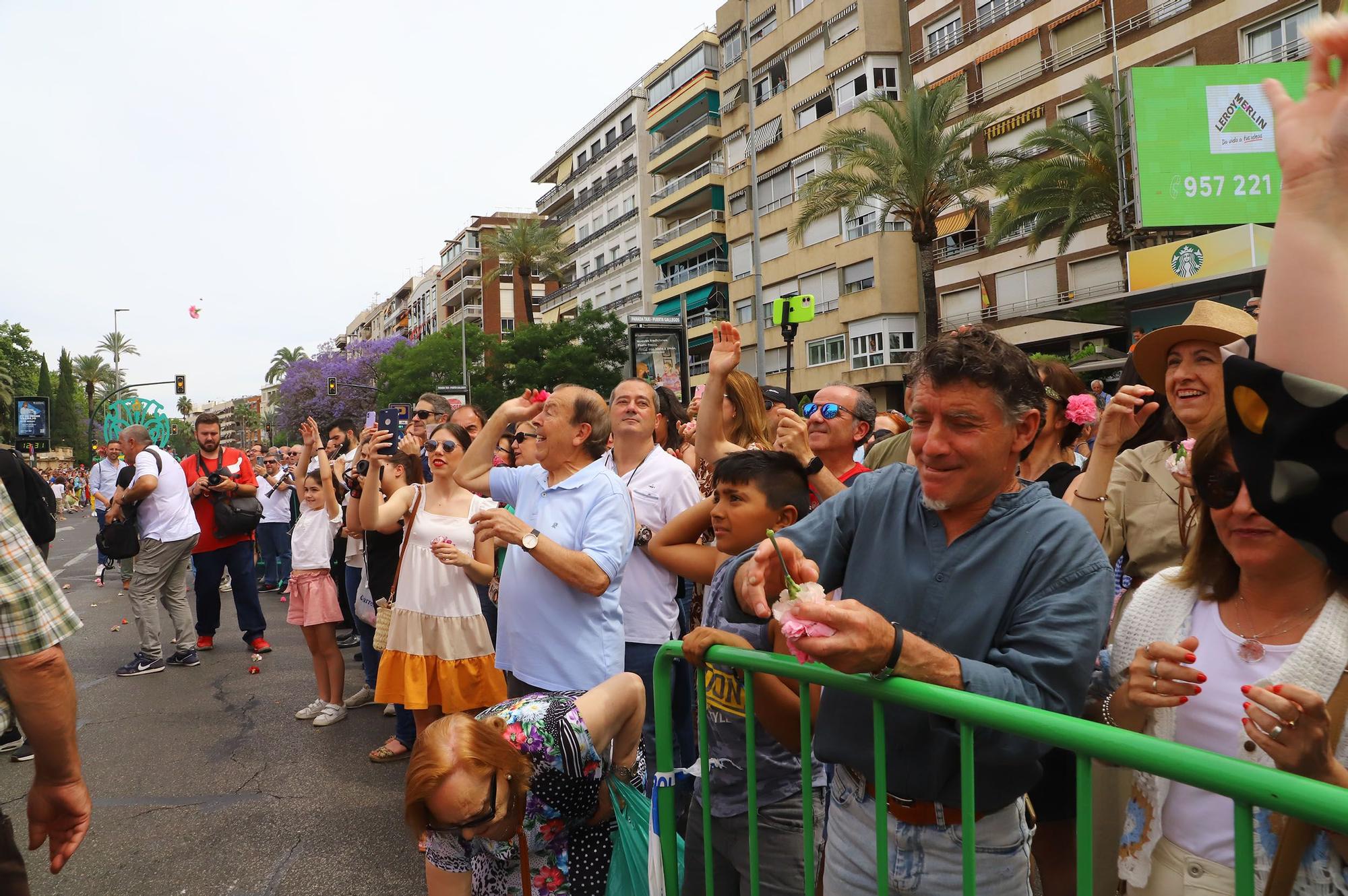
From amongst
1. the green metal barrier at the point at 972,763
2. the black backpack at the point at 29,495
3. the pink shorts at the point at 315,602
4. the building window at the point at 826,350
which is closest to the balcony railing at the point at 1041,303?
the building window at the point at 826,350

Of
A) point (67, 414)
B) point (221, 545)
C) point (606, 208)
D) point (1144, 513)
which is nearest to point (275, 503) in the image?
point (221, 545)

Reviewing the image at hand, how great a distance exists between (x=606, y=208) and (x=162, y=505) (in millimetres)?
45009

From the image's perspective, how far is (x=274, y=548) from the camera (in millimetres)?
11945

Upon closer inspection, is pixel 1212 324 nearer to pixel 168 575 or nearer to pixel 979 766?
pixel 979 766

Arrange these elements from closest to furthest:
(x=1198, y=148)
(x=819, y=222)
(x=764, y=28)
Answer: (x=1198, y=148)
(x=819, y=222)
(x=764, y=28)

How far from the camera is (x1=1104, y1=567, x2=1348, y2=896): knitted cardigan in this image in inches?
57.8

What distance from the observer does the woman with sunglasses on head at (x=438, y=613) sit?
4508mm

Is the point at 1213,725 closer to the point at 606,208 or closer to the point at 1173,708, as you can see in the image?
the point at 1173,708

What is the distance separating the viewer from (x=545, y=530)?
365 cm

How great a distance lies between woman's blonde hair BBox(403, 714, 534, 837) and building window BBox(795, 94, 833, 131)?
3558 cm

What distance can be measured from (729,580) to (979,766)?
792 mm

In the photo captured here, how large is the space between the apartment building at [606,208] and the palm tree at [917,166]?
21.3 meters

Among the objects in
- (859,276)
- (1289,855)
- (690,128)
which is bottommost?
(1289,855)

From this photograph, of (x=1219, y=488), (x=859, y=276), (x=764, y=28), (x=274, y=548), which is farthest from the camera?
(x=764, y=28)
